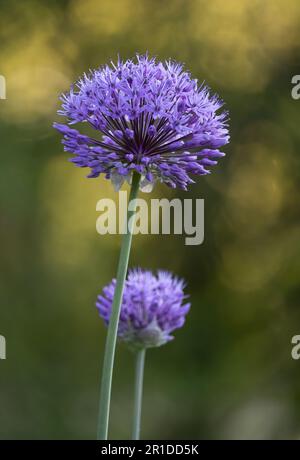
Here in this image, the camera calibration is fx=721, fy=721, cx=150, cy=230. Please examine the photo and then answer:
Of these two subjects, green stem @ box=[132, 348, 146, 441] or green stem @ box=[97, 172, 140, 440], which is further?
green stem @ box=[132, 348, 146, 441]

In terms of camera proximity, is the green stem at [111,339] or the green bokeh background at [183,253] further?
the green bokeh background at [183,253]

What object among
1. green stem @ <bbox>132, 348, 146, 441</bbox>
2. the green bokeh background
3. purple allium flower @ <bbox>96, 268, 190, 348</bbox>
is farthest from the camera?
the green bokeh background

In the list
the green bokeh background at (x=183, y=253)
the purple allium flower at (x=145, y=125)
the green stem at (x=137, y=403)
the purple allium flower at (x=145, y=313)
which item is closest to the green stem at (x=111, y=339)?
the purple allium flower at (x=145, y=125)

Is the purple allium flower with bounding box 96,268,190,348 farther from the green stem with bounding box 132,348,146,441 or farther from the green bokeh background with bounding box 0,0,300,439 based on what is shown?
the green bokeh background with bounding box 0,0,300,439

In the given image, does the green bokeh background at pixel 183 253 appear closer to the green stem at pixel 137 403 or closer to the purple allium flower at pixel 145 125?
the green stem at pixel 137 403

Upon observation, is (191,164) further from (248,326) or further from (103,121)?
(248,326)

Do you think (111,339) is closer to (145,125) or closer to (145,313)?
(145,125)

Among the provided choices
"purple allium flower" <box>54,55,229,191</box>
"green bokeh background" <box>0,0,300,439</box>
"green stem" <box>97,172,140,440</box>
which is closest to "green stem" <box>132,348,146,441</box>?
"green stem" <box>97,172,140,440</box>
